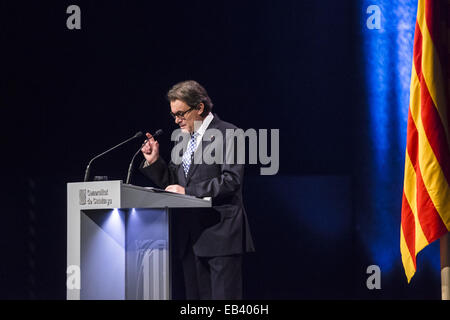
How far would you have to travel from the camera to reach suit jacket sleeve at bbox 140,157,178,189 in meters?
4.23

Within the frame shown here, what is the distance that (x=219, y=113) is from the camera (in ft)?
17.6

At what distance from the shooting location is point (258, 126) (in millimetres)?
5289

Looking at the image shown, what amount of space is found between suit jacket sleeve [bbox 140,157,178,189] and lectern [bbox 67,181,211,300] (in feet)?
1.83

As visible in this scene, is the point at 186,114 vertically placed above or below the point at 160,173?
above

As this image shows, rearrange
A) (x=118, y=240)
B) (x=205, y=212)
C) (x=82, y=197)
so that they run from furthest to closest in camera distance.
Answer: (x=205, y=212) → (x=118, y=240) → (x=82, y=197)

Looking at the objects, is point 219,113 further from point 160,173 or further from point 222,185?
point 222,185

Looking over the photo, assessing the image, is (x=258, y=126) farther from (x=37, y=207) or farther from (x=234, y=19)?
(x=37, y=207)

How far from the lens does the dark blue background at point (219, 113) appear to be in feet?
16.9

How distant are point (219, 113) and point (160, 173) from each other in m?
1.23

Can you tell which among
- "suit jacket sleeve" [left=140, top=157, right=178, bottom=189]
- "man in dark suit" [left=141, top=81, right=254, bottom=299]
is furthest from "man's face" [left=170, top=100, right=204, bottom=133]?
"suit jacket sleeve" [left=140, top=157, right=178, bottom=189]

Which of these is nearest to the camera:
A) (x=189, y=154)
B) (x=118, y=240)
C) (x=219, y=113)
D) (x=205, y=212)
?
(x=118, y=240)

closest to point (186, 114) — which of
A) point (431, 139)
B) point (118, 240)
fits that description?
point (118, 240)
